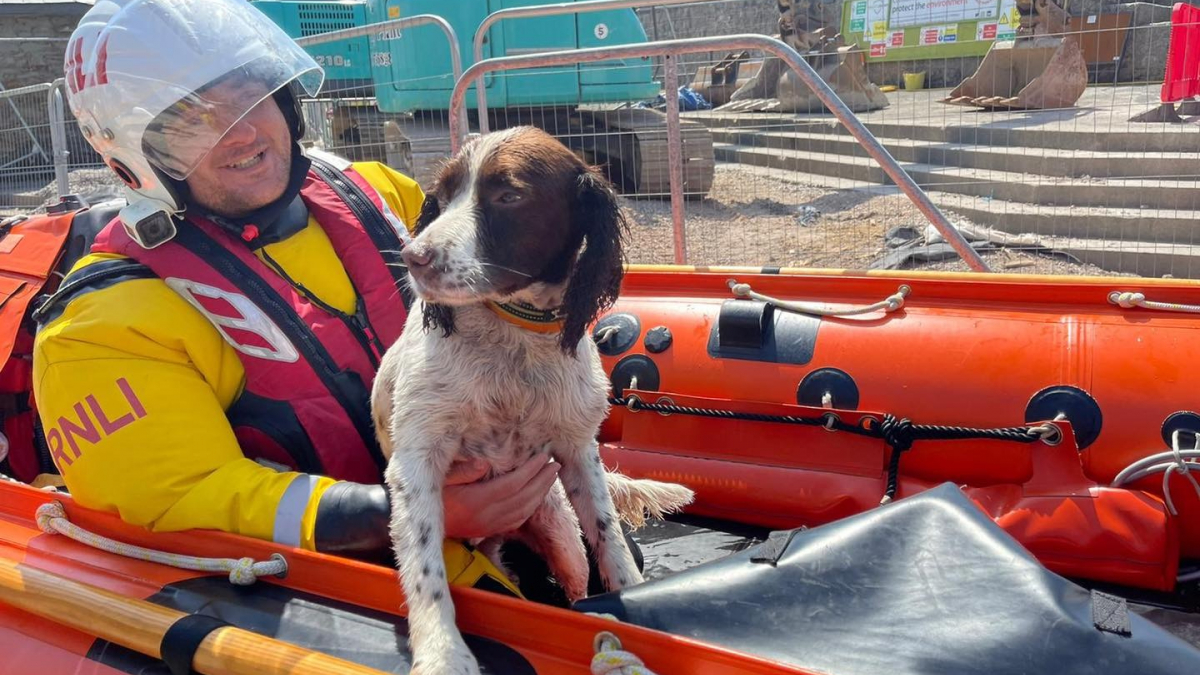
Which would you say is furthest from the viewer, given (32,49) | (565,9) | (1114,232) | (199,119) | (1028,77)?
(32,49)

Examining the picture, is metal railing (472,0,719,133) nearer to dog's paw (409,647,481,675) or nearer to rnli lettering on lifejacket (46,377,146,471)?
rnli lettering on lifejacket (46,377,146,471)

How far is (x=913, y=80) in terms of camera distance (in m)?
14.4

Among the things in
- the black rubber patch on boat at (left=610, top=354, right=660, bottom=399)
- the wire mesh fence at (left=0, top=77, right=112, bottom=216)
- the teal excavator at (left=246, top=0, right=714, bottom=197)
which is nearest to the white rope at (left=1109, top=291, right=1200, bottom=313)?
→ the black rubber patch on boat at (left=610, top=354, right=660, bottom=399)

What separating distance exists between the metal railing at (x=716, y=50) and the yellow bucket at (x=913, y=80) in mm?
10083

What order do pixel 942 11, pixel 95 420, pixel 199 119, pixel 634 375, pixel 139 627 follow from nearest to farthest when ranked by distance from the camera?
pixel 139 627, pixel 95 420, pixel 199 119, pixel 634 375, pixel 942 11

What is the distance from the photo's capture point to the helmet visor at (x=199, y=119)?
93.0 inches

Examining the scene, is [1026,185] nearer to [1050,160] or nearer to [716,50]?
[1050,160]

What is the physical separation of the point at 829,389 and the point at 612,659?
164cm

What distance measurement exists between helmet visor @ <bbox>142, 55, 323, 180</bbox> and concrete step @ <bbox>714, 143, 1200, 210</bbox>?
637 cm

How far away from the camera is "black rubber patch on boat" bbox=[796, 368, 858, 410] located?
3.09 metres

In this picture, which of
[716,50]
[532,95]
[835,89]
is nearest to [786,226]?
[532,95]

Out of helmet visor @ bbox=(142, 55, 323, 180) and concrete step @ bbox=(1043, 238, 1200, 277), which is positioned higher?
helmet visor @ bbox=(142, 55, 323, 180)

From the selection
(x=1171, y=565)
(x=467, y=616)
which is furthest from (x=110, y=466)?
(x=1171, y=565)

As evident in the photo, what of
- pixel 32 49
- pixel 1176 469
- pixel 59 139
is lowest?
pixel 1176 469
